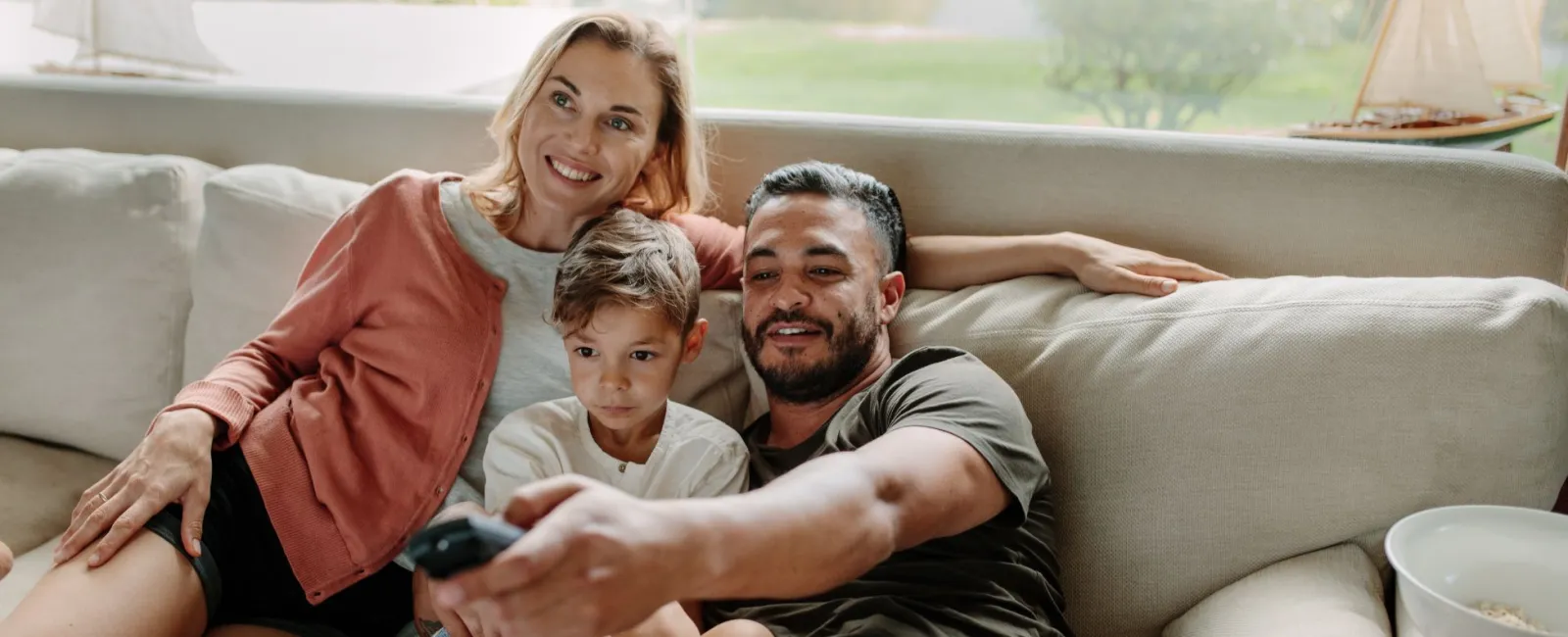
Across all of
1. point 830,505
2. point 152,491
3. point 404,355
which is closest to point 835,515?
point 830,505

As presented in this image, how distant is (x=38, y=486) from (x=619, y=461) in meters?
1.09

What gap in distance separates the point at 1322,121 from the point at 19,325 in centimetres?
250

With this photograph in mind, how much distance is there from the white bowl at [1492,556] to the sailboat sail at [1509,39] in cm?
111

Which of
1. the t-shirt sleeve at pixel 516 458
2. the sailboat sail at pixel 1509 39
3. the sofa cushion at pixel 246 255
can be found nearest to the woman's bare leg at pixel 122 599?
the t-shirt sleeve at pixel 516 458

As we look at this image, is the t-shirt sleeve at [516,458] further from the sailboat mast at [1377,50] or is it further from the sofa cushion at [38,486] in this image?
the sailboat mast at [1377,50]

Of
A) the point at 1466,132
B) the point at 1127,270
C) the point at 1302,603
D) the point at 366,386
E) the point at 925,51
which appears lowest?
the point at 366,386

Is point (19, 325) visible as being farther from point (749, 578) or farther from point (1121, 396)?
point (1121, 396)

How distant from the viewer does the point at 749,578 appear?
93cm

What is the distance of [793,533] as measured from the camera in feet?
3.14

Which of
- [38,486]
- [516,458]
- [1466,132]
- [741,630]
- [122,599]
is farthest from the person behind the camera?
[1466,132]

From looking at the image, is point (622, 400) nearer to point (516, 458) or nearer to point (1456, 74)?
point (516, 458)

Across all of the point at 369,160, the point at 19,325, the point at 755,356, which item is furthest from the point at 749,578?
the point at 19,325

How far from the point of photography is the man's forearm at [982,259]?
1646mm

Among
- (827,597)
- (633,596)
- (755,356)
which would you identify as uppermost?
(633,596)
